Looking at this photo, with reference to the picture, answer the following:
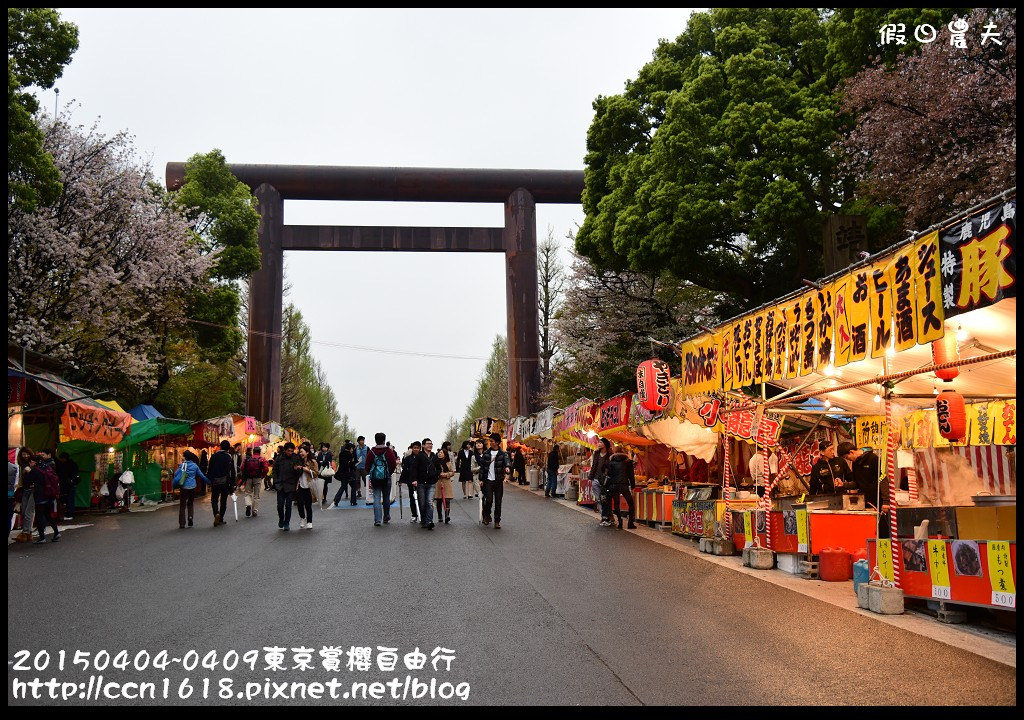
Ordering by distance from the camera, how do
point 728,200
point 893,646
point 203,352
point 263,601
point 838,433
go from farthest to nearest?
point 203,352 → point 728,200 → point 838,433 → point 263,601 → point 893,646

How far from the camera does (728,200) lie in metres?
19.6

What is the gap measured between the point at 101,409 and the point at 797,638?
16.4 m

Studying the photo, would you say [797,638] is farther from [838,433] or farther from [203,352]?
[203,352]

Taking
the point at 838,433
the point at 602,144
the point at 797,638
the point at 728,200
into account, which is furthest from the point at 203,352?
the point at 797,638

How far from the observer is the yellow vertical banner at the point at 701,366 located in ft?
42.1

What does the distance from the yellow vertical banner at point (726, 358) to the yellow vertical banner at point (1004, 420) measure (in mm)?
3882

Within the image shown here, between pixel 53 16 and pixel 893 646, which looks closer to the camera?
pixel 893 646

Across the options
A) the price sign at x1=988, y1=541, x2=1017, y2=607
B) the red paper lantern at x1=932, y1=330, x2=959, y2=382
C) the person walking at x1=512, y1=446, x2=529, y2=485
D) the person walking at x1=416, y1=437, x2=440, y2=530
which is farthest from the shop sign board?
the person walking at x1=512, y1=446, x2=529, y2=485

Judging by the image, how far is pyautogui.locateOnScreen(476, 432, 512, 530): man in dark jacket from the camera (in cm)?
1656

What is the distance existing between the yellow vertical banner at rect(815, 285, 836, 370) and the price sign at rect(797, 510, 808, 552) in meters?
2.10

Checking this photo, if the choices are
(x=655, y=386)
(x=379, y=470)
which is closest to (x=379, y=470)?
(x=379, y=470)

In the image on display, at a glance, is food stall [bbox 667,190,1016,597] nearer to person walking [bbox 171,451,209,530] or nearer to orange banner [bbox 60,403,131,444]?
person walking [bbox 171,451,209,530]

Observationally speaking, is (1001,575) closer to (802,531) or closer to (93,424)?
(802,531)

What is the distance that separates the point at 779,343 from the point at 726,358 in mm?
1725
